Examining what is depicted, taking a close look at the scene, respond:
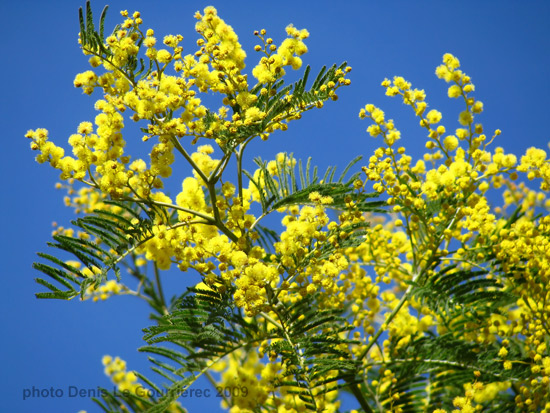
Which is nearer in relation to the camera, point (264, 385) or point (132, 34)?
point (132, 34)

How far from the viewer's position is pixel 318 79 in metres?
2.20

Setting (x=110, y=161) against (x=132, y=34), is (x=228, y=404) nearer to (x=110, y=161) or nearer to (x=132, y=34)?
(x=110, y=161)

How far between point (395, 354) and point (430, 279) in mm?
451

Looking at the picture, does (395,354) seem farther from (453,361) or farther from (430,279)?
(430,279)

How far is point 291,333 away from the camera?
2252 mm

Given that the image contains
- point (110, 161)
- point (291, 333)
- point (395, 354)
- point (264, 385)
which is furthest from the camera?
point (395, 354)

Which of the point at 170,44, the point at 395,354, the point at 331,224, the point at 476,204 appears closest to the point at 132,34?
the point at 170,44

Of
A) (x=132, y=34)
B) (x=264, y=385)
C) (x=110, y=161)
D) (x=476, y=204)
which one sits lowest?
(x=264, y=385)

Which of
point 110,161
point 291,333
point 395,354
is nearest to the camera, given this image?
point 110,161

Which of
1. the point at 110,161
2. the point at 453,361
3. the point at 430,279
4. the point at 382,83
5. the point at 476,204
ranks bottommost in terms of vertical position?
the point at 453,361

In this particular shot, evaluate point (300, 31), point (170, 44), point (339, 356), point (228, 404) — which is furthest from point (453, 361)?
point (170, 44)

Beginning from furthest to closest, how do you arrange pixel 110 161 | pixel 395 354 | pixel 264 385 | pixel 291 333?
pixel 395 354 < pixel 264 385 < pixel 291 333 < pixel 110 161

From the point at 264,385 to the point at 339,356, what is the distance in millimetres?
470

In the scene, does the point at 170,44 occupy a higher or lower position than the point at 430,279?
higher
